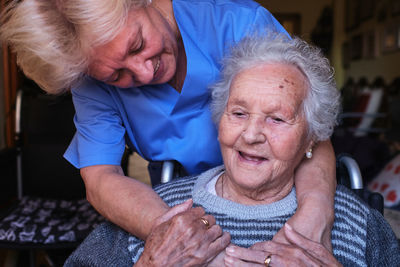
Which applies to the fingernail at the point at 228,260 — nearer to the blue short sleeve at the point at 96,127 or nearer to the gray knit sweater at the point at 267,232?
the gray knit sweater at the point at 267,232

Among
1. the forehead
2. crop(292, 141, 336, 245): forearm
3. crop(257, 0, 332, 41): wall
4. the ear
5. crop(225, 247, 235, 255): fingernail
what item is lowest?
crop(257, 0, 332, 41): wall

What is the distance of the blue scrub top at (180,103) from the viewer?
1.53m

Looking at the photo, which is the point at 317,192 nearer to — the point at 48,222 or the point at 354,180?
the point at 354,180

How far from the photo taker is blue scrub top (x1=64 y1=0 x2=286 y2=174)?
1526 millimetres

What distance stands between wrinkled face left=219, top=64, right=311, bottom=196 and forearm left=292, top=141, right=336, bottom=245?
0.08 meters

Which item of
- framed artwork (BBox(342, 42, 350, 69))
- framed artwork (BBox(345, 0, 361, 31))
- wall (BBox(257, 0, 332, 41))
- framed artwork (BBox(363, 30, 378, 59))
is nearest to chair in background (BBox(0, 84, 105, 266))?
framed artwork (BBox(363, 30, 378, 59))

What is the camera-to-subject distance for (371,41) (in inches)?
287

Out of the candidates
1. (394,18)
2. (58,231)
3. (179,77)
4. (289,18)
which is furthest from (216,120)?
(289,18)

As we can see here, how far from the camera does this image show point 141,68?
4.28 feet

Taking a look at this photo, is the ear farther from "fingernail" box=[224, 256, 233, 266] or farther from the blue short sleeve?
the blue short sleeve

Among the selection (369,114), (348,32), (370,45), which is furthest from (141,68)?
(348,32)

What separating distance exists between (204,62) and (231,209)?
0.53 m

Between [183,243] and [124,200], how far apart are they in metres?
0.29

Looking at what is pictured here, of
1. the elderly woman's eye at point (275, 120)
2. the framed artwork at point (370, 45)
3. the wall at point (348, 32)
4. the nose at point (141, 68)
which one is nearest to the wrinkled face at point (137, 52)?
the nose at point (141, 68)
